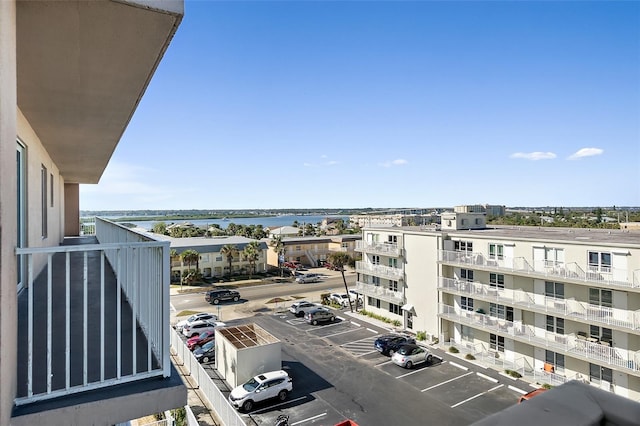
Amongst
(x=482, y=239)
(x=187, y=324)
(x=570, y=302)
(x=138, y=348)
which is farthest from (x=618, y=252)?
(x=187, y=324)

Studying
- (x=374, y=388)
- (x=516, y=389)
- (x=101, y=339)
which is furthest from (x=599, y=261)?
(x=101, y=339)

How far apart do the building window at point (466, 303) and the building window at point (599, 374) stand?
6.05 meters

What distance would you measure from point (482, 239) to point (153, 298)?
801 inches

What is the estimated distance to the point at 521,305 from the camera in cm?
1808

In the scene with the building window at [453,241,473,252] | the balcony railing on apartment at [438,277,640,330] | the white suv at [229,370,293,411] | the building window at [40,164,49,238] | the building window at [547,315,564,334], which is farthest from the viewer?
the building window at [453,241,473,252]

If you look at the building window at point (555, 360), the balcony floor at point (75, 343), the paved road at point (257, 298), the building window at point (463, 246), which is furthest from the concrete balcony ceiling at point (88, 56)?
the paved road at point (257, 298)

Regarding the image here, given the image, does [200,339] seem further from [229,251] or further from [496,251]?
[229,251]

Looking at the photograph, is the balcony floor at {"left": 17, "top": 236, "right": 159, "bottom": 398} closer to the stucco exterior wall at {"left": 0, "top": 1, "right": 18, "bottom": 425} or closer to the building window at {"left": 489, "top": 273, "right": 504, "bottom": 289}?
the stucco exterior wall at {"left": 0, "top": 1, "right": 18, "bottom": 425}

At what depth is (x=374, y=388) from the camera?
53.6 feet

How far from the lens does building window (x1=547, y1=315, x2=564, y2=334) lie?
17016 millimetres

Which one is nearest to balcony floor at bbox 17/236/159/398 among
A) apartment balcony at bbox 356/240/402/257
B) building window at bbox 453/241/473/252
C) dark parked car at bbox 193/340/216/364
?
dark parked car at bbox 193/340/216/364

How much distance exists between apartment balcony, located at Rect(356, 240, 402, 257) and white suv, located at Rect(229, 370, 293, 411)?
41.2 feet

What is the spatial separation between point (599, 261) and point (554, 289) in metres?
2.42

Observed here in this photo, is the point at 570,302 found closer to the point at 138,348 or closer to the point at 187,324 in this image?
the point at 138,348
